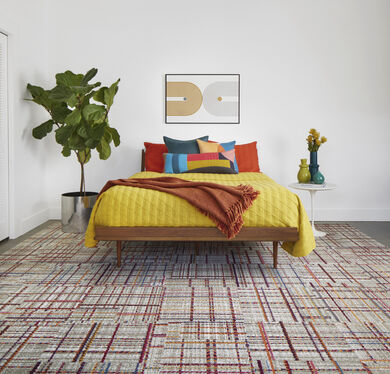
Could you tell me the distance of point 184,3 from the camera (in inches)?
190

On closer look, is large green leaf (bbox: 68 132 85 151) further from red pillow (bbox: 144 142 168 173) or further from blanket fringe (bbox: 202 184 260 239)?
blanket fringe (bbox: 202 184 260 239)

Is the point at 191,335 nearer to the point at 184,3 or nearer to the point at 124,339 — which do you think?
the point at 124,339

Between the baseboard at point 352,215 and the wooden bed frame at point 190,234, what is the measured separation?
2281 mm

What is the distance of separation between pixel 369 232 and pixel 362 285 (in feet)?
6.03

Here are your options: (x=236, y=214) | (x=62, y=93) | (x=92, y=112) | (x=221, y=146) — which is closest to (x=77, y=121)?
(x=92, y=112)

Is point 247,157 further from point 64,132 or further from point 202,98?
point 64,132

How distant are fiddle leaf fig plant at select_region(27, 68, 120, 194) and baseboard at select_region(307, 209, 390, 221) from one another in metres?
2.88

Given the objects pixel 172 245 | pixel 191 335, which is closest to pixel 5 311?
pixel 191 335

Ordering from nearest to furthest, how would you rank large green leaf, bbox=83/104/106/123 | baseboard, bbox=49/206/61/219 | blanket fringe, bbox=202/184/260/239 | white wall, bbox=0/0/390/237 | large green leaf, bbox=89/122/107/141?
blanket fringe, bbox=202/184/260/239 < large green leaf, bbox=83/104/106/123 < large green leaf, bbox=89/122/107/141 < white wall, bbox=0/0/390/237 < baseboard, bbox=49/206/61/219

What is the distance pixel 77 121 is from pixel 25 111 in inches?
29.6

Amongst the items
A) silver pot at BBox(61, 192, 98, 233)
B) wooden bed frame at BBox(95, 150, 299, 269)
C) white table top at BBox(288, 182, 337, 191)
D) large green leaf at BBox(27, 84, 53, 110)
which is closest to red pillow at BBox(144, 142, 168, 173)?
silver pot at BBox(61, 192, 98, 233)

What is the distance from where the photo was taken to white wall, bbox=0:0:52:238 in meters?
3.86

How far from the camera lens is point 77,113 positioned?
12.9ft

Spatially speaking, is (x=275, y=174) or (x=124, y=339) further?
(x=275, y=174)
